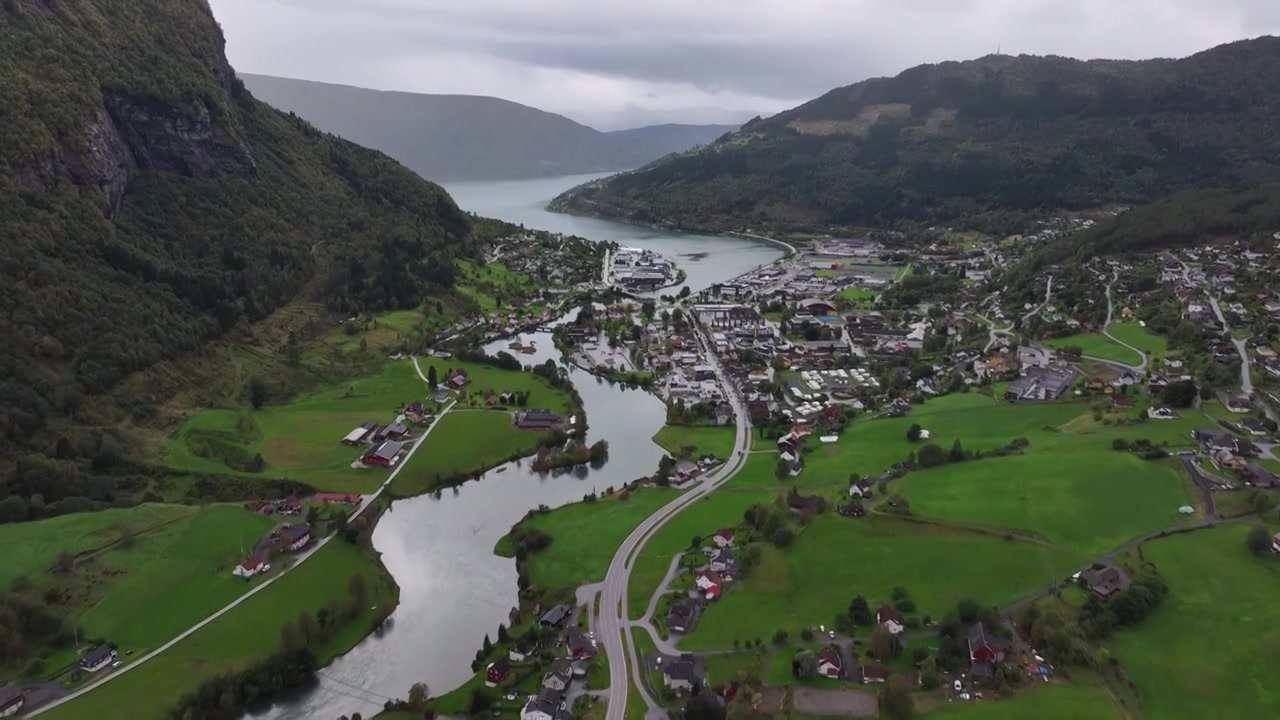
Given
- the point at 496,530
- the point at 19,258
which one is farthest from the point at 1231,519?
the point at 19,258

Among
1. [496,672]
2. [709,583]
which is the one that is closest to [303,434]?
[496,672]

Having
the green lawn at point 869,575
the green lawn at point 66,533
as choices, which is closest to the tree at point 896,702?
the green lawn at point 869,575

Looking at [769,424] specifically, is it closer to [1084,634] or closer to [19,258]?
→ [1084,634]

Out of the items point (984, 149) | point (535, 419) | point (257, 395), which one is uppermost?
point (984, 149)

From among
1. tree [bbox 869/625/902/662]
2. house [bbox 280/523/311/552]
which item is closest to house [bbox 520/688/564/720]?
tree [bbox 869/625/902/662]

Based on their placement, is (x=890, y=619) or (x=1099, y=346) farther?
(x=1099, y=346)

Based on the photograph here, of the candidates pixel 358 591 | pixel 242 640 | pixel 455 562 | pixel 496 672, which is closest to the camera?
pixel 496 672

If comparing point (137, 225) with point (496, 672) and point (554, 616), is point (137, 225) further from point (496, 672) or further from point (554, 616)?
point (496, 672)

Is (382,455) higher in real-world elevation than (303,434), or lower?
lower
